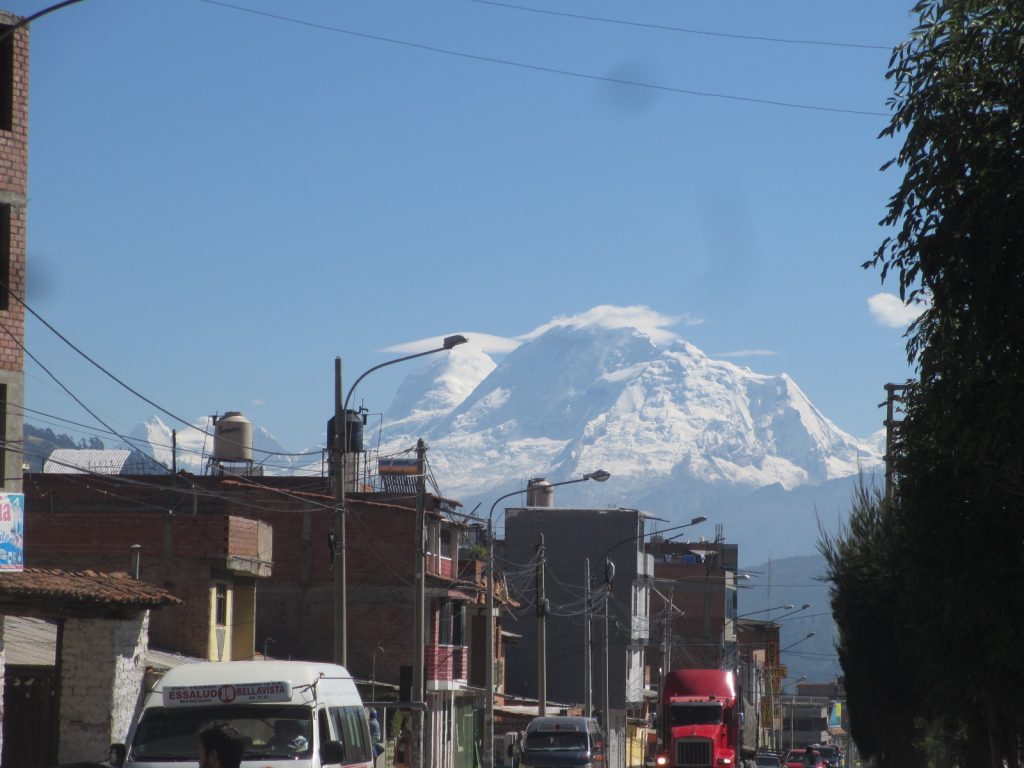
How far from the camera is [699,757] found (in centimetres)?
4672

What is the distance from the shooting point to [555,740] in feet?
131

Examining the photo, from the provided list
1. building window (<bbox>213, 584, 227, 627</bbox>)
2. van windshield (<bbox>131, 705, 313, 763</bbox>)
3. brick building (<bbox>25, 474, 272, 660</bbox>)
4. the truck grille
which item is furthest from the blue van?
van windshield (<bbox>131, 705, 313, 763</bbox>)

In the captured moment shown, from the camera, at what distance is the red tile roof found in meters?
23.2

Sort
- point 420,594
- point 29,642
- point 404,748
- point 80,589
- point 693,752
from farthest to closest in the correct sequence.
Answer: point 693,752, point 404,748, point 420,594, point 29,642, point 80,589

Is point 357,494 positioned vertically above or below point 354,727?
above

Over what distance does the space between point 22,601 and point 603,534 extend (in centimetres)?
7064

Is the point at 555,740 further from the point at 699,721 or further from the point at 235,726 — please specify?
the point at 235,726

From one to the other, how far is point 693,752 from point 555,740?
8.67 m

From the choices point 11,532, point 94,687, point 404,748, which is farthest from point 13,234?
point 404,748

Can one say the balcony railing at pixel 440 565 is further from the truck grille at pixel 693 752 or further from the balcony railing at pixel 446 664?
the truck grille at pixel 693 752

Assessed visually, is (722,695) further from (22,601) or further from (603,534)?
(603,534)

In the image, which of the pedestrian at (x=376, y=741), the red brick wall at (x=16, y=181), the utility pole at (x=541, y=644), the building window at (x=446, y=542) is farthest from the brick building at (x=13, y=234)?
the building window at (x=446, y=542)

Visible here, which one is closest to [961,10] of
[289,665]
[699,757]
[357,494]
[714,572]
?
[289,665]

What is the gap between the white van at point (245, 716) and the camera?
51.7 feet
